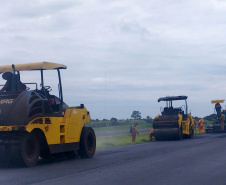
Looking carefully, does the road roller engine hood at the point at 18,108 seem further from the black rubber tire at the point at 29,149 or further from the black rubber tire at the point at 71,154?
the black rubber tire at the point at 71,154

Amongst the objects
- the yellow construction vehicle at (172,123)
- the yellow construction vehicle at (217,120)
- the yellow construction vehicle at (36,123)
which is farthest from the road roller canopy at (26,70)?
the yellow construction vehicle at (217,120)

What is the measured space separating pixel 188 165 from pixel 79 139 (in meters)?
4.17

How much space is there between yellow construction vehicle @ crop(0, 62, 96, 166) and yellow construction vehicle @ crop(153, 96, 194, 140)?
37.2 feet

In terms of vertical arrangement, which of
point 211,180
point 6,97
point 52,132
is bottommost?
point 211,180

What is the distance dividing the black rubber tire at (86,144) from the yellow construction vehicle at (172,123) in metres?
11.2

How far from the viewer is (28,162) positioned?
12.5 m

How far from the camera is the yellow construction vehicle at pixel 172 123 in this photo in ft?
86.6

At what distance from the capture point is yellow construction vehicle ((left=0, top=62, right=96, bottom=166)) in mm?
12398

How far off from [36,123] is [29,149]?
0.77m

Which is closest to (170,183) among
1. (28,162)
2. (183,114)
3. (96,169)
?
(96,169)

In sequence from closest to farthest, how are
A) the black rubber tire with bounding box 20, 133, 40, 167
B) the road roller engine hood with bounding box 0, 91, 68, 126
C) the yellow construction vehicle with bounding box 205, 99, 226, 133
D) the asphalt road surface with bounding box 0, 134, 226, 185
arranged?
the asphalt road surface with bounding box 0, 134, 226, 185 < the black rubber tire with bounding box 20, 133, 40, 167 < the road roller engine hood with bounding box 0, 91, 68, 126 < the yellow construction vehicle with bounding box 205, 99, 226, 133

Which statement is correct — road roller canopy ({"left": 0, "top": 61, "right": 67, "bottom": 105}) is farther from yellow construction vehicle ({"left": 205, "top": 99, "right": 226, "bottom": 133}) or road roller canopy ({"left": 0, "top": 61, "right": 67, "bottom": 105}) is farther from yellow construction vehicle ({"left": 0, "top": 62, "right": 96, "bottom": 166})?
yellow construction vehicle ({"left": 205, "top": 99, "right": 226, "bottom": 133})

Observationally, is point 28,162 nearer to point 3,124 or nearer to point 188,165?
point 3,124

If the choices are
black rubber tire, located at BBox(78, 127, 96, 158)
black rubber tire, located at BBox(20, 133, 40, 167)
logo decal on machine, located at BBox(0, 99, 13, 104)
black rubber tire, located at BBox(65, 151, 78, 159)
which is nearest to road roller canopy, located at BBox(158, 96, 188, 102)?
black rubber tire, located at BBox(78, 127, 96, 158)
